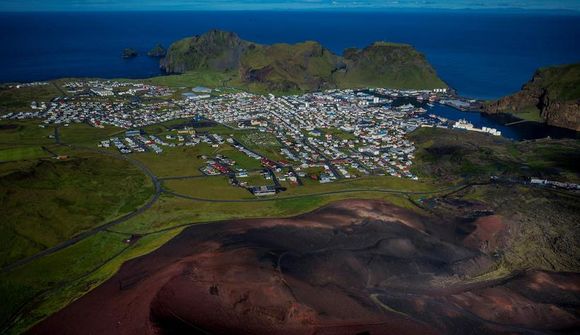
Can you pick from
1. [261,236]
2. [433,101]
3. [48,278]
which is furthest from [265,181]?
[433,101]

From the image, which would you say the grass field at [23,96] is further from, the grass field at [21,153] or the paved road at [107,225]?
the paved road at [107,225]

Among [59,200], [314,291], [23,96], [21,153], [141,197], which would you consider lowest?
[21,153]

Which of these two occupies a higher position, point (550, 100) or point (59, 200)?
point (550, 100)

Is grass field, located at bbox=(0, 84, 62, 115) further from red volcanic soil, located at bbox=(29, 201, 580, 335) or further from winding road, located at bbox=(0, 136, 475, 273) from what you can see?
red volcanic soil, located at bbox=(29, 201, 580, 335)

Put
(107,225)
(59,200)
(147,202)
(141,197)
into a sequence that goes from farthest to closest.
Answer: (141,197), (147,202), (59,200), (107,225)

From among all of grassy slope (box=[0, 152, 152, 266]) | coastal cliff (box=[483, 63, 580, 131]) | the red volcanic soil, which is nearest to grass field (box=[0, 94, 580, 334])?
grassy slope (box=[0, 152, 152, 266])

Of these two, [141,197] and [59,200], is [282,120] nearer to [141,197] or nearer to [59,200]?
[141,197]

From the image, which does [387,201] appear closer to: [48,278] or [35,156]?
[48,278]

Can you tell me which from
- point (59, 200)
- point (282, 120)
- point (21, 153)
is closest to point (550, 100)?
point (282, 120)
